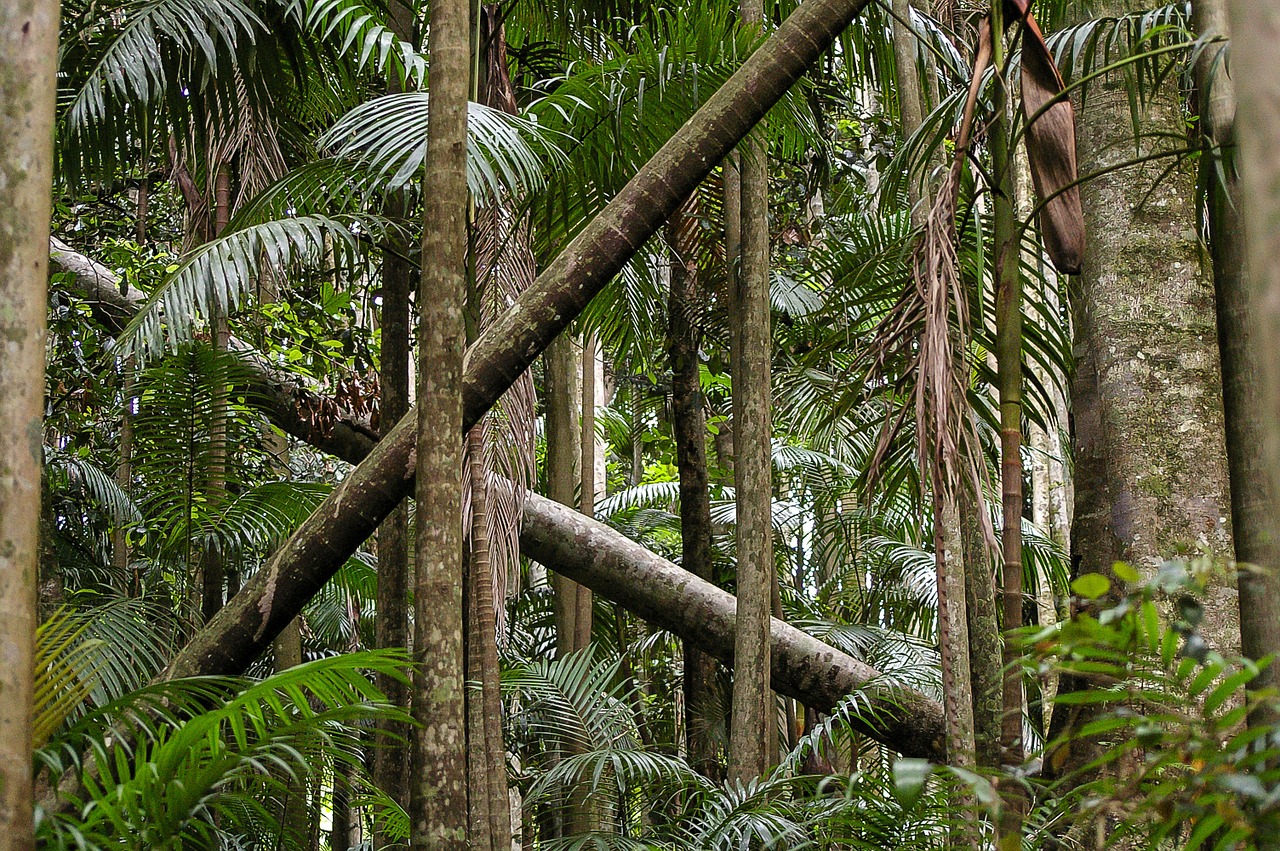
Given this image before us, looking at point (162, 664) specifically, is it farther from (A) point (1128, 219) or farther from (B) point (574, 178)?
(A) point (1128, 219)

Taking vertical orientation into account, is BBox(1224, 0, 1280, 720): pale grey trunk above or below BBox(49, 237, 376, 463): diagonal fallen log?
below

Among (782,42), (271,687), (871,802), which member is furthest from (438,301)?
(871,802)

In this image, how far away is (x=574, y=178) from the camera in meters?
4.12

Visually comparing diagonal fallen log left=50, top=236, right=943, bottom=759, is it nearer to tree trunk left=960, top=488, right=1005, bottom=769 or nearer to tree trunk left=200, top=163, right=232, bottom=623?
tree trunk left=200, top=163, right=232, bottom=623

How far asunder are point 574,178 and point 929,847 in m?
2.55

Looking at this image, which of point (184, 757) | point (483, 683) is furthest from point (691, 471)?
point (184, 757)

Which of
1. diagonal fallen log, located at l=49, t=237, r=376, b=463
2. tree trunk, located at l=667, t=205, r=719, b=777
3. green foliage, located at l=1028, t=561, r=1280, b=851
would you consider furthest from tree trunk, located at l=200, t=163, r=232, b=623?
green foliage, located at l=1028, t=561, r=1280, b=851

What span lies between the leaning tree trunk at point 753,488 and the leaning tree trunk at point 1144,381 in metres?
0.89

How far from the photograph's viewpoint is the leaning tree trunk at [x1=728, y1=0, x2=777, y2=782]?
3535 millimetres

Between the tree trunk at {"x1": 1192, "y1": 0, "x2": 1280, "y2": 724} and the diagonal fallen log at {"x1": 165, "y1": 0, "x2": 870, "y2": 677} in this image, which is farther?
the diagonal fallen log at {"x1": 165, "y1": 0, "x2": 870, "y2": 677}

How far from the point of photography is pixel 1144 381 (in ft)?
10.8

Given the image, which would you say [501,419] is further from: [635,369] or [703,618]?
[635,369]

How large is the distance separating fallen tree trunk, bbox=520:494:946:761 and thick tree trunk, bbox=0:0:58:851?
9.03 ft

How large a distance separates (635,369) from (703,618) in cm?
190
